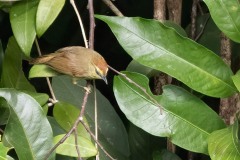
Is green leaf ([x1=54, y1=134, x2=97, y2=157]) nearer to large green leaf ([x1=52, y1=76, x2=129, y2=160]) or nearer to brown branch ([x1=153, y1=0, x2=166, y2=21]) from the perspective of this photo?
large green leaf ([x1=52, y1=76, x2=129, y2=160])

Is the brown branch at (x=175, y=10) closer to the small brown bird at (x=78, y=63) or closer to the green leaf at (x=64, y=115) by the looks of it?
the small brown bird at (x=78, y=63)

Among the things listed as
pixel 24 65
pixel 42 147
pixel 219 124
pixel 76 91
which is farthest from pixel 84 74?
pixel 24 65

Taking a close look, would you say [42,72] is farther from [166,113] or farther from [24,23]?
[166,113]

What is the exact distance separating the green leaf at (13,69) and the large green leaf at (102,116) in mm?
95

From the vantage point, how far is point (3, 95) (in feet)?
4.12

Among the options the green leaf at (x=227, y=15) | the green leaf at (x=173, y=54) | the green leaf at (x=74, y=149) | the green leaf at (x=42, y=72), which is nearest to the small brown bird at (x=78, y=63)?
the green leaf at (x=42, y=72)

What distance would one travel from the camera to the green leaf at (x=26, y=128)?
1260 mm

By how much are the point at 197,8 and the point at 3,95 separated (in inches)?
35.2

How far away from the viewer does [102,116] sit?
1.64 m

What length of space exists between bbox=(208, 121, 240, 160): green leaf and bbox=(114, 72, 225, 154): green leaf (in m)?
0.06

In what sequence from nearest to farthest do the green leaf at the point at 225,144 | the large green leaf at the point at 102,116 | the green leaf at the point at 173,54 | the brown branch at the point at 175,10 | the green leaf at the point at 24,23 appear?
the green leaf at the point at 225,144 → the green leaf at the point at 173,54 → the green leaf at the point at 24,23 → the large green leaf at the point at 102,116 → the brown branch at the point at 175,10

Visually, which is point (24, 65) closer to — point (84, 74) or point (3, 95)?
point (84, 74)

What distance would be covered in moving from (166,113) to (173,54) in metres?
0.16

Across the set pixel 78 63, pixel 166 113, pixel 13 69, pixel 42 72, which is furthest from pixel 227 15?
pixel 13 69
